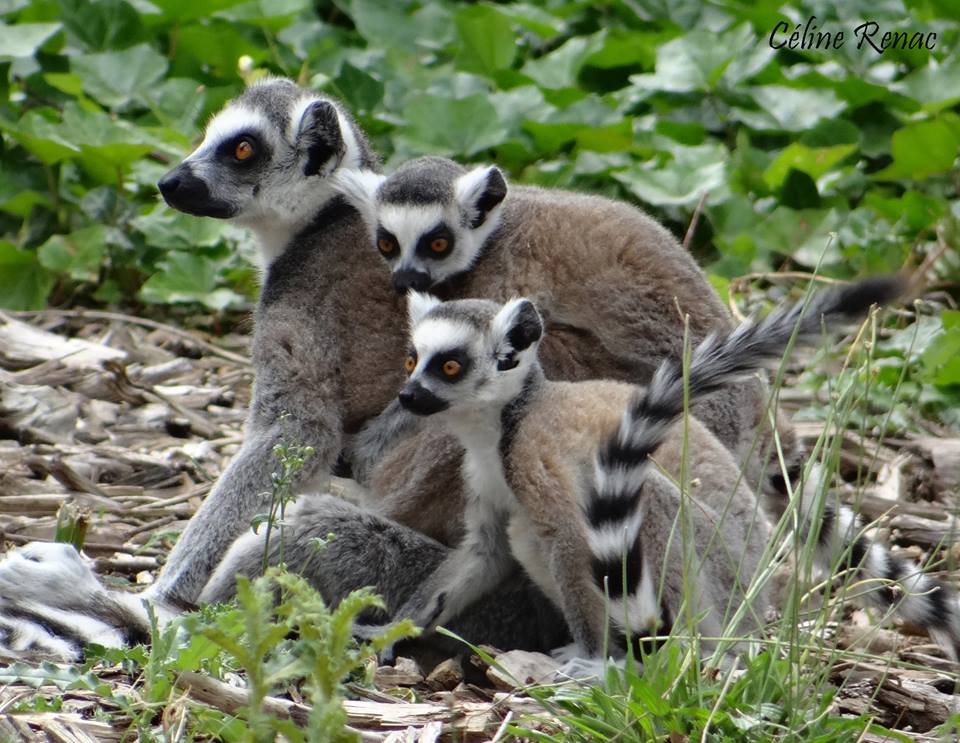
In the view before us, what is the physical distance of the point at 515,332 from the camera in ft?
13.5

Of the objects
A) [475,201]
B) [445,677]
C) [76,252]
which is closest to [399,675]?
[445,677]

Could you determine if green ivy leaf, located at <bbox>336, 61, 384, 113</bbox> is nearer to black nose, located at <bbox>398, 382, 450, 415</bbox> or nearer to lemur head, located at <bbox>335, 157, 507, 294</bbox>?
lemur head, located at <bbox>335, 157, 507, 294</bbox>

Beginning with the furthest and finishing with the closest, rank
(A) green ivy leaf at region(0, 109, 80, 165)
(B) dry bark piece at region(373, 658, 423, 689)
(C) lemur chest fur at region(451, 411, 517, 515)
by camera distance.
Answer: (A) green ivy leaf at region(0, 109, 80, 165), (C) lemur chest fur at region(451, 411, 517, 515), (B) dry bark piece at region(373, 658, 423, 689)

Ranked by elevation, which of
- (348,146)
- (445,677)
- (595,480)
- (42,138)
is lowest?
(445,677)

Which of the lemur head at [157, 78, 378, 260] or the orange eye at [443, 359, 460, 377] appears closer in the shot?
the orange eye at [443, 359, 460, 377]

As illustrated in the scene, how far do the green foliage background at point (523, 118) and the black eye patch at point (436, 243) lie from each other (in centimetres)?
284

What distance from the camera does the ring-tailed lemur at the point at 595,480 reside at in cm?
348

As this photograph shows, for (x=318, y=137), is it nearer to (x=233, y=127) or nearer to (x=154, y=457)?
(x=233, y=127)

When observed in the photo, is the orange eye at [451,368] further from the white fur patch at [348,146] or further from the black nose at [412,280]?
the white fur patch at [348,146]

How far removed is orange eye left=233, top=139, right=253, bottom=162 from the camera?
201 inches

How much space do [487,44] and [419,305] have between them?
5.03 m

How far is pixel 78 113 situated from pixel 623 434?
17.4ft

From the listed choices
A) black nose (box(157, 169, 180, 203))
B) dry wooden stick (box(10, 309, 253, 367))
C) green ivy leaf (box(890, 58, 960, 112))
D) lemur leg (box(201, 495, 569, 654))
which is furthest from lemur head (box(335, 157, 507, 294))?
green ivy leaf (box(890, 58, 960, 112))

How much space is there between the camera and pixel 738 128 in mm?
8883
